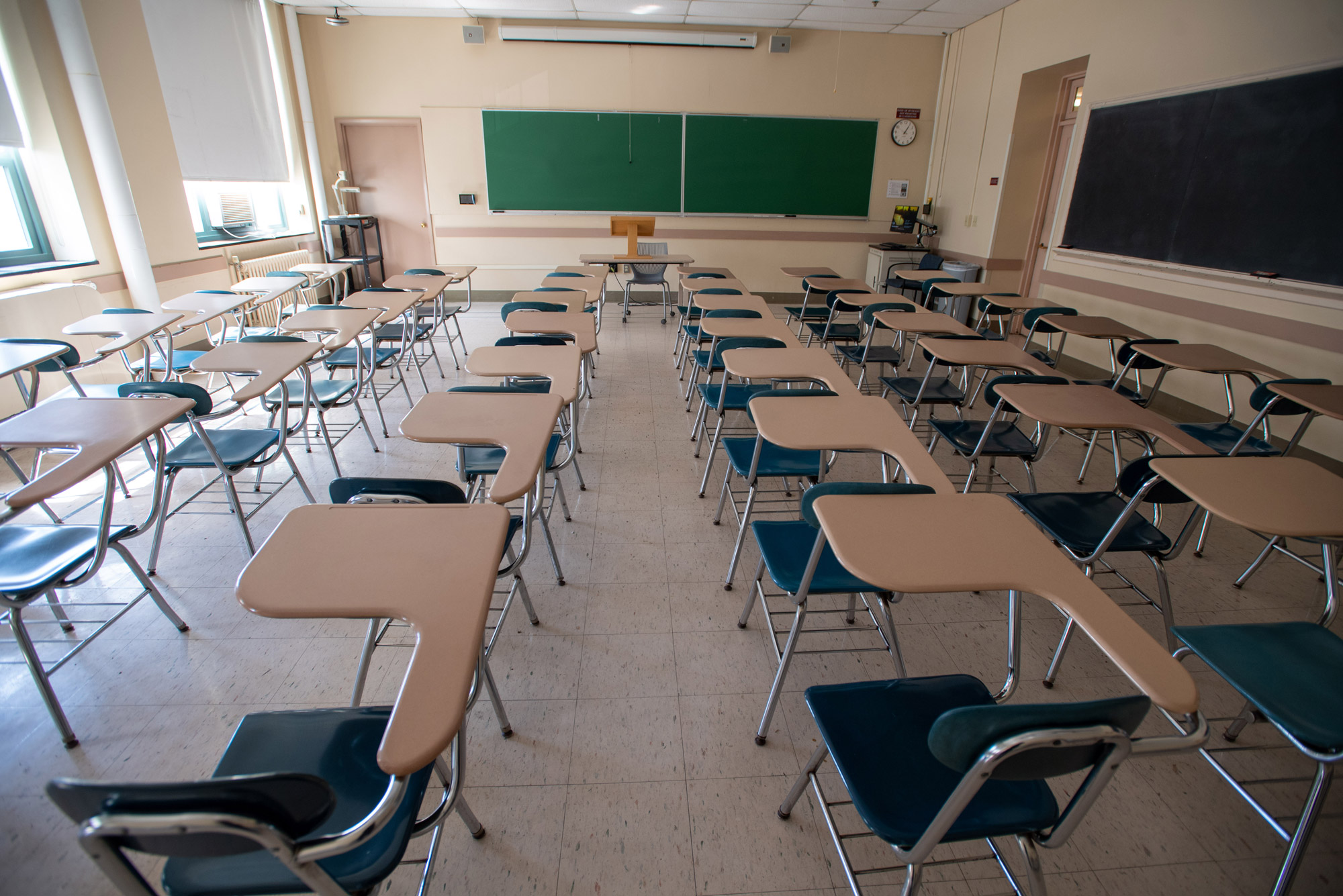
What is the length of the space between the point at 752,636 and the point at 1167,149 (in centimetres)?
481

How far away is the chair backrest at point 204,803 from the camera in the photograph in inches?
28.1

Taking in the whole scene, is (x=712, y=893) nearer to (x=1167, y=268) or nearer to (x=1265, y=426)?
(x=1265, y=426)

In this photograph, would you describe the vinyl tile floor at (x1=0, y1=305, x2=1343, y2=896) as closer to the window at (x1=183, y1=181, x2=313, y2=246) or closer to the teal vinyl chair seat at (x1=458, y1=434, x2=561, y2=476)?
the teal vinyl chair seat at (x1=458, y1=434, x2=561, y2=476)

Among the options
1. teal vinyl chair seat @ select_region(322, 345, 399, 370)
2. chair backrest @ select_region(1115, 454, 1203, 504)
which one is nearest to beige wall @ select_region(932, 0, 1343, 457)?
chair backrest @ select_region(1115, 454, 1203, 504)

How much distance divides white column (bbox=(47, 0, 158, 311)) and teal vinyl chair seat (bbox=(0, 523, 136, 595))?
3732mm

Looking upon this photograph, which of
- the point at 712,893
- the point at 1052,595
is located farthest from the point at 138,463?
the point at 1052,595

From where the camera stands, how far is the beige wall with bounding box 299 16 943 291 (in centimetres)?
690

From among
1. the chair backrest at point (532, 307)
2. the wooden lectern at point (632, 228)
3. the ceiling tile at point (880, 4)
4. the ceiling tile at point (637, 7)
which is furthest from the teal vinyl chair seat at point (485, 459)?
the ceiling tile at point (880, 4)

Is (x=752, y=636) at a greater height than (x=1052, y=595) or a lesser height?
lesser

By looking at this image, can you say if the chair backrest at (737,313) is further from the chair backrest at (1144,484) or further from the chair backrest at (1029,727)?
the chair backrest at (1029,727)

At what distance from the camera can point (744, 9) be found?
6281 millimetres

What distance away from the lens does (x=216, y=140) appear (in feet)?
18.7

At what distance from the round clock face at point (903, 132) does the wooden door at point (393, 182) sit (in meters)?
5.74

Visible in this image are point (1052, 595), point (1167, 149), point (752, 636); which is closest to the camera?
point (1052, 595)
